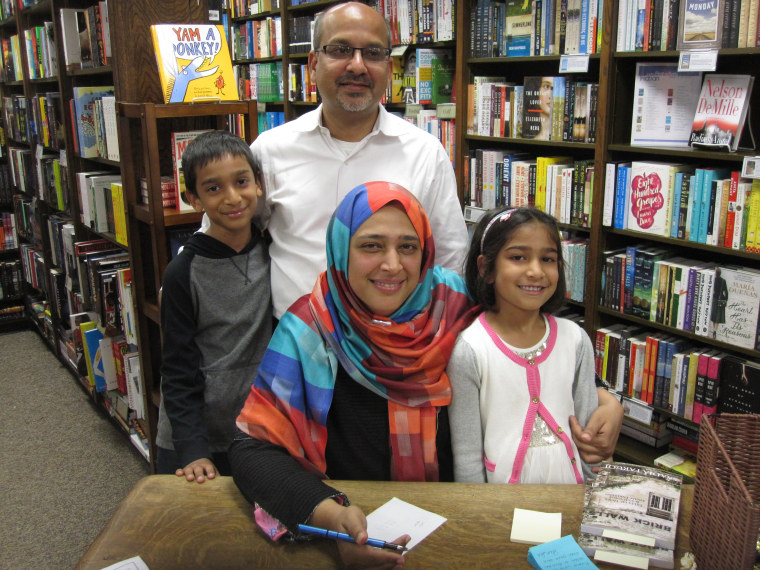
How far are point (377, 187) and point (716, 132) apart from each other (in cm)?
164

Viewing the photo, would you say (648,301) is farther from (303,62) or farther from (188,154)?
(303,62)

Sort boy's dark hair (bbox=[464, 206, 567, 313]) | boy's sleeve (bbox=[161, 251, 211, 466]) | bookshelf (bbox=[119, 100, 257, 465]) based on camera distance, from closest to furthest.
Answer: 1. boy's dark hair (bbox=[464, 206, 567, 313])
2. boy's sleeve (bbox=[161, 251, 211, 466])
3. bookshelf (bbox=[119, 100, 257, 465])

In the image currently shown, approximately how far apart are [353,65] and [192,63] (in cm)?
76

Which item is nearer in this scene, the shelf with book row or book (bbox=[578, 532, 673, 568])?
book (bbox=[578, 532, 673, 568])

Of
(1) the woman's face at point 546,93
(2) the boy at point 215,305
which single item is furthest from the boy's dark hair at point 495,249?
(1) the woman's face at point 546,93

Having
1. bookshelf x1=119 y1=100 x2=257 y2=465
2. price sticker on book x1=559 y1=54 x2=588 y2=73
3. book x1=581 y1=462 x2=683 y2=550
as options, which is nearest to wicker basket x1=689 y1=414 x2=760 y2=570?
book x1=581 y1=462 x2=683 y2=550

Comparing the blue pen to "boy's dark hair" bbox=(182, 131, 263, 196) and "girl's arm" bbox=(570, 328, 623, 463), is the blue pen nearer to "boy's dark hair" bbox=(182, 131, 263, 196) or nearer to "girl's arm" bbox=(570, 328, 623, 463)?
"girl's arm" bbox=(570, 328, 623, 463)

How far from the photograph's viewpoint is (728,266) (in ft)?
8.16

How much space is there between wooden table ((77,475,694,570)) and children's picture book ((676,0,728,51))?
1.74 meters

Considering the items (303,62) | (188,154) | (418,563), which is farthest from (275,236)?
(303,62)

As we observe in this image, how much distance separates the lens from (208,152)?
1.70 metres

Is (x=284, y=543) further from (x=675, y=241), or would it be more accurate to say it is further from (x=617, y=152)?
(x=617, y=152)

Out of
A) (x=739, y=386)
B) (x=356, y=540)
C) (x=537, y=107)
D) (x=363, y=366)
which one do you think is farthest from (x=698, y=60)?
(x=356, y=540)

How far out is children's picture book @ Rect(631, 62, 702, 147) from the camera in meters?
2.50
